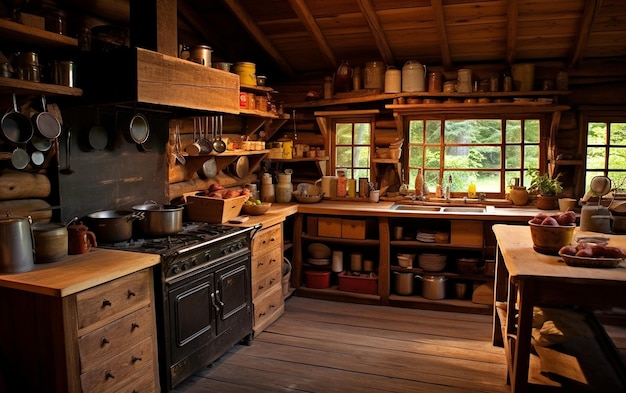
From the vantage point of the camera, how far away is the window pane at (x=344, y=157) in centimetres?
549

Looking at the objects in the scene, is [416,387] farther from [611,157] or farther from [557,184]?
[611,157]

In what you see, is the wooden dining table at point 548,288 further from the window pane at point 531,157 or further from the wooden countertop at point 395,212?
the window pane at point 531,157

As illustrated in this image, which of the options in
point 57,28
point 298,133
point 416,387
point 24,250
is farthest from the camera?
point 298,133

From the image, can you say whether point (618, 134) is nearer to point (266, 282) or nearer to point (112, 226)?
point (266, 282)

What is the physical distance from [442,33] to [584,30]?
116 cm

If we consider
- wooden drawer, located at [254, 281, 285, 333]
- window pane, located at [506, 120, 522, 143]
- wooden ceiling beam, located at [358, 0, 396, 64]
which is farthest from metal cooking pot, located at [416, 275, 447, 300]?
wooden ceiling beam, located at [358, 0, 396, 64]

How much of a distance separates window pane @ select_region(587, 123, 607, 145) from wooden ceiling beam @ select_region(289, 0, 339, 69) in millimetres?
2610

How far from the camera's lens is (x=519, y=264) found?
2574mm

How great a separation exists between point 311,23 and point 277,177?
1588 mm

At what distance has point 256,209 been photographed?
4.23 metres

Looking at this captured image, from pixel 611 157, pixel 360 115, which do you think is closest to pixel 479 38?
pixel 360 115

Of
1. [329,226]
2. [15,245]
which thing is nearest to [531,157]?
[329,226]

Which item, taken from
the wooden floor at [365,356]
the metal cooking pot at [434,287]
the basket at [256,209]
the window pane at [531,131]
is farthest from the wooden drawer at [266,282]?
the window pane at [531,131]

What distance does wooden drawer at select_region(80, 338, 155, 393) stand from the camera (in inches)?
93.8
